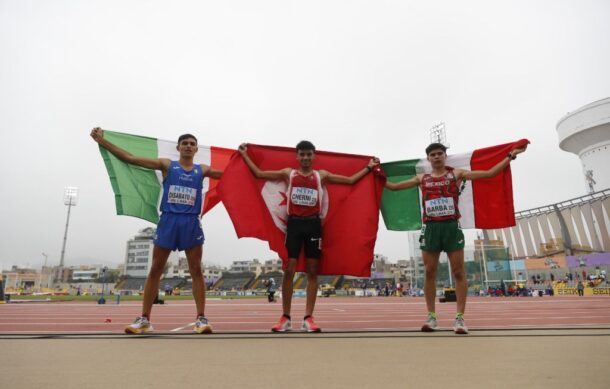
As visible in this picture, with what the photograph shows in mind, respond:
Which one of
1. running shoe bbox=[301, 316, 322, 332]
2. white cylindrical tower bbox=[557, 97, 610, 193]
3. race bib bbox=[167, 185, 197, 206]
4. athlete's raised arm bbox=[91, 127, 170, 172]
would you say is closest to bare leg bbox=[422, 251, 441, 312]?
running shoe bbox=[301, 316, 322, 332]

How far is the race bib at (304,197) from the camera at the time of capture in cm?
433

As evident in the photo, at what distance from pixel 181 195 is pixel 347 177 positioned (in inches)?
80.9

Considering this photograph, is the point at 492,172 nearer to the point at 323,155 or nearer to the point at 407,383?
the point at 323,155

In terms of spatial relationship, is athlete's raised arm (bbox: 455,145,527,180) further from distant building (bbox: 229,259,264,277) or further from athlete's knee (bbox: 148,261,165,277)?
distant building (bbox: 229,259,264,277)

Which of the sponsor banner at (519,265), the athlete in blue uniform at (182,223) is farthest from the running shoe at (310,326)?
the sponsor banner at (519,265)

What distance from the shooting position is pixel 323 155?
511 centimetres

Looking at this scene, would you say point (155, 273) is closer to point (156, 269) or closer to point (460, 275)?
point (156, 269)

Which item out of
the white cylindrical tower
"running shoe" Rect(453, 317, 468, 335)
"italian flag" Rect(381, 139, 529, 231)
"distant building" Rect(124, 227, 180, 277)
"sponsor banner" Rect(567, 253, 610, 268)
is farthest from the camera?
"distant building" Rect(124, 227, 180, 277)

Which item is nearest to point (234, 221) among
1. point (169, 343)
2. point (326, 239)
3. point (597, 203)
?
point (326, 239)

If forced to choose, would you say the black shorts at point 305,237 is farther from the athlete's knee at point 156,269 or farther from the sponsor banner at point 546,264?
the sponsor banner at point 546,264

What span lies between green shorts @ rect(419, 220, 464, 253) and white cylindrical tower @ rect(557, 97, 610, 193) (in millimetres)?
76066

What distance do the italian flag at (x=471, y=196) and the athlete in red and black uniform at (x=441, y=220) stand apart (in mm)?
478

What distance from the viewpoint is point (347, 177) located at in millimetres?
4887

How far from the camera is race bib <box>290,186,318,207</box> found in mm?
4328
